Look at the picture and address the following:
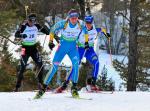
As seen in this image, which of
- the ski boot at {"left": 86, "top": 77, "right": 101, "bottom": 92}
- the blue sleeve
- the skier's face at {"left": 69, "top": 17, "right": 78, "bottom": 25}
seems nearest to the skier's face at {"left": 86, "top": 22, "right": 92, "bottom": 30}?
the ski boot at {"left": 86, "top": 77, "right": 101, "bottom": 92}

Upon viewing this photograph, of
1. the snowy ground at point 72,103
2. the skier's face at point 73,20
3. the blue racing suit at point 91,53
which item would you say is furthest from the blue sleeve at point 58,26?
the blue racing suit at point 91,53

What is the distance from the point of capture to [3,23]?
80.0ft

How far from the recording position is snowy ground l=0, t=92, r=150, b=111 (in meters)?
10.1

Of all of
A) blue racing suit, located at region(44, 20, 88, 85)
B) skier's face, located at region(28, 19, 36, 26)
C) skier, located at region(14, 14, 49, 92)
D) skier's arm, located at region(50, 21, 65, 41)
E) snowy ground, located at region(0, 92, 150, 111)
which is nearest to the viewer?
snowy ground, located at region(0, 92, 150, 111)

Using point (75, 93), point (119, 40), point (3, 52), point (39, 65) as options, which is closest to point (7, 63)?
point (3, 52)

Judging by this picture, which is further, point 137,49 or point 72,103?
point 137,49

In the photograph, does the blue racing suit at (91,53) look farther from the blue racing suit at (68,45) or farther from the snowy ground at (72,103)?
the blue racing suit at (68,45)

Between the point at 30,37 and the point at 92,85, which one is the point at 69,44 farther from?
the point at 92,85

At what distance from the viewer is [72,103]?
417 inches

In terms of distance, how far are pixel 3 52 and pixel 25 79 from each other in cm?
183

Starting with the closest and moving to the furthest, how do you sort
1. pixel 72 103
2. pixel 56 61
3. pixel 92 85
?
pixel 72 103 → pixel 56 61 → pixel 92 85

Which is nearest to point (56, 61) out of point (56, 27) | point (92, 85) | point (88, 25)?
point (56, 27)

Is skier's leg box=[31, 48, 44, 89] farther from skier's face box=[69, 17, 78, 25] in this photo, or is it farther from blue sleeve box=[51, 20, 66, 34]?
skier's face box=[69, 17, 78, 25]

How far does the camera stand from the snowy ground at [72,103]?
397 inches
